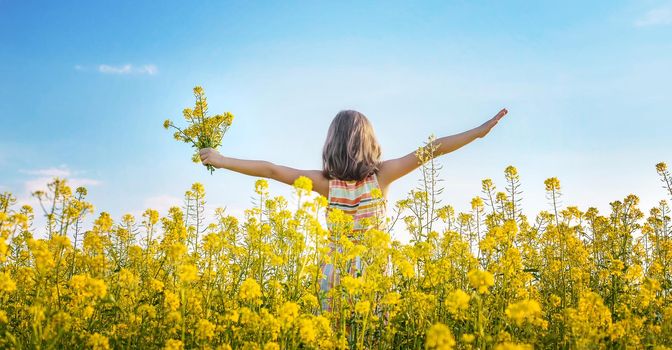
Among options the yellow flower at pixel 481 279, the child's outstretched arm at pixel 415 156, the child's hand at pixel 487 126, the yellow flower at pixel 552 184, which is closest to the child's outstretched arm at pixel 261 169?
the child's outstretched arm at pixel 415 156

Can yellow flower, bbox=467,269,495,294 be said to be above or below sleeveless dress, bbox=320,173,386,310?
below

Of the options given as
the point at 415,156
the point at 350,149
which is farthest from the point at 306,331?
the point at 415,156

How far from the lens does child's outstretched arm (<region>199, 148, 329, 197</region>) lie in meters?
5.50

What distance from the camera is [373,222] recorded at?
4.72 meters

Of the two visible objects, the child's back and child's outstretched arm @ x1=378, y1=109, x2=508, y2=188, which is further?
child's outstretched arm @ x1=378, y1=109, x2=508, y2=188

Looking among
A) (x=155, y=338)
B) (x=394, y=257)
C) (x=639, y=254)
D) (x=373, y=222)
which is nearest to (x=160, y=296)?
(x=155, y=338)

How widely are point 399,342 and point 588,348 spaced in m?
1.25

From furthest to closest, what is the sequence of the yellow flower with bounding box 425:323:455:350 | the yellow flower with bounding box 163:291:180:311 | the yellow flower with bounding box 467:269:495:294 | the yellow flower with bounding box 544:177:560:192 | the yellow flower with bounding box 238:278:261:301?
the yellow flower with bounding box 544:177:560:192 → the yellow flower with bounding box 163:291:180:311 → the yellow flower with bounding box 238:278:261:301 → the yellow flower with bounding box 467:269:495:294 → the yellow flower with bounding box 425:323:455:350

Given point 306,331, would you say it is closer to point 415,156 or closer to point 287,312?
point 287,312

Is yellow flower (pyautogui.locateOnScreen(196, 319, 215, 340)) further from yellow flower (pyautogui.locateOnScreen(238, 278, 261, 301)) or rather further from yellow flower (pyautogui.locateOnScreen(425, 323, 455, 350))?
yellow flower (pyautogui.locateOnScreen(425, 323, 455, 350))

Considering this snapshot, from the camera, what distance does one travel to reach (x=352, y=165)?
17.3 ft

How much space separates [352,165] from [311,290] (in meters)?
1.83

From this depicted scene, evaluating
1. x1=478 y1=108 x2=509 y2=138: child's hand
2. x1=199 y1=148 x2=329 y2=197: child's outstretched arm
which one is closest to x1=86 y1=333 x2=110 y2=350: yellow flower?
x1=199 y1=148 x2=329 y2=197: child's outstretched arm

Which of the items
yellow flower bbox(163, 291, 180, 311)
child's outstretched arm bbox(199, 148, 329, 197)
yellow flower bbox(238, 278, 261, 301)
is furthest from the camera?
child's outstretched arm bbox(199, 148, 329, 197)
